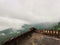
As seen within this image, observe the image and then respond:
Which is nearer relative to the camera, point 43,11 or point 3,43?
point 3,43

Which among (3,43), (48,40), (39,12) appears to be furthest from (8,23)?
(48,40)

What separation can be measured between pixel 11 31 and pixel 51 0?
64 centimetres

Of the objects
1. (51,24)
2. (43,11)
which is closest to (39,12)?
(43,11)

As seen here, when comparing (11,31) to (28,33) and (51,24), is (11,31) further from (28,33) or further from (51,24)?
(51,24)

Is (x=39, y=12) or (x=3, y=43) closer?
(x=3, y=43)

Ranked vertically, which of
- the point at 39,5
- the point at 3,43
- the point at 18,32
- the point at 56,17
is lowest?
the point at 3,43

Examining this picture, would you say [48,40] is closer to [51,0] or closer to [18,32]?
[18,32]

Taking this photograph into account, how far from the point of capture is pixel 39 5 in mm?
1981

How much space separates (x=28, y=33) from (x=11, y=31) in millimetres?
211

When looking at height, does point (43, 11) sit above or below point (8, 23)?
above

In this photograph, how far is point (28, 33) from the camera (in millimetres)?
1929

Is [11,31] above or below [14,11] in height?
below

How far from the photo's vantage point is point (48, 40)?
1882 millimetres

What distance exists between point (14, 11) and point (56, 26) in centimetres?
55
